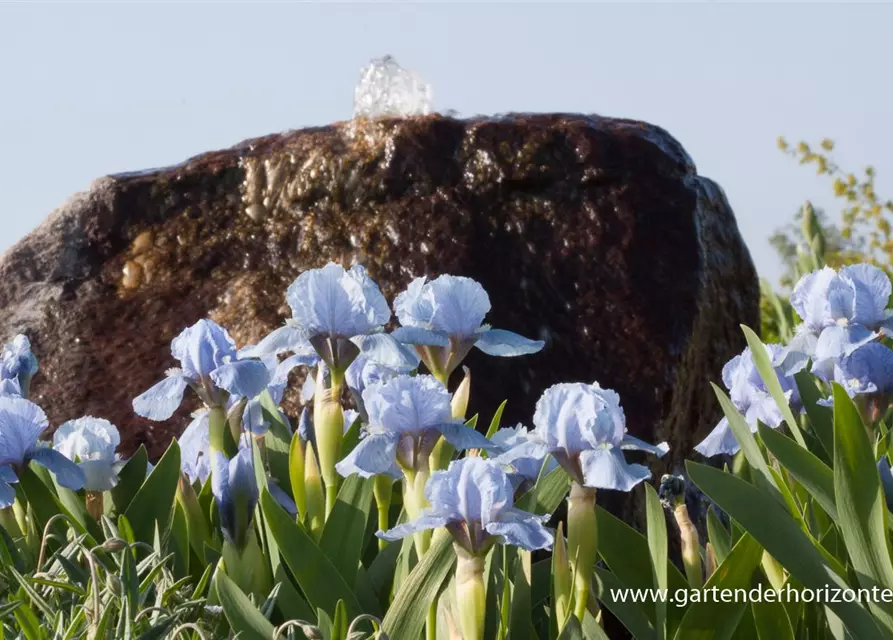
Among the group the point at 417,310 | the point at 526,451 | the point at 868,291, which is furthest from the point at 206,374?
the point at 868,291

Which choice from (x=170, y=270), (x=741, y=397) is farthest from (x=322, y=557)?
(x=170, y=270)

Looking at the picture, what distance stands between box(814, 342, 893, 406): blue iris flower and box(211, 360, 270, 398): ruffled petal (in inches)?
45.3

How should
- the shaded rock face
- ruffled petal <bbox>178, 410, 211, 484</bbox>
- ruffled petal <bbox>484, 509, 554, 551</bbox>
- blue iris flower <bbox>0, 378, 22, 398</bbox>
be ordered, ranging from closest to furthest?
ruffled petal <bbox>484, 509, 554, 551</bbox> < ruffled petal <bbox>178, 410, 211, 484</bbox> < blue iris flower <bbox>0, 378, 22, 398</bbox> < the shaded rock face

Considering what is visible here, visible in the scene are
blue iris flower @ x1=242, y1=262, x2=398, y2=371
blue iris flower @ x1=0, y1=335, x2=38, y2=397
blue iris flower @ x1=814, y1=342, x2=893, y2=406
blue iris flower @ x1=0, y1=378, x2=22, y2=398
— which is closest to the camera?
blue iris flower @ x1=242, y1=262, x2=398, y2=371

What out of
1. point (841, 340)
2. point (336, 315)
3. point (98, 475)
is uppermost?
point (336, 315)

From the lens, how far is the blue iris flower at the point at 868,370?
7.20ft

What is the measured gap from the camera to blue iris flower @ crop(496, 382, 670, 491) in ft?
5.24

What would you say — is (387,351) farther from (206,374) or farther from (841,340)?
(841,340)

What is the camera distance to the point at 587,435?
1.62 meters

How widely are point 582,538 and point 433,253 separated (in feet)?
6.58

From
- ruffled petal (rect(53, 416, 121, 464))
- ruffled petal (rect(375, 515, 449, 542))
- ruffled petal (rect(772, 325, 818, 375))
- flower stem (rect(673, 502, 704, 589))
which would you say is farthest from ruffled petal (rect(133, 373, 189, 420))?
ruffled petal (rect(772, 325, 818, 375))

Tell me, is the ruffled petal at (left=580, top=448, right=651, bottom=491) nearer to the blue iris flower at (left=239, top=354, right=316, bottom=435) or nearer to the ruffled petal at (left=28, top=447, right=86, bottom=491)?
the blue iris flower at (left=239, top=354, right=316, bottom=435)

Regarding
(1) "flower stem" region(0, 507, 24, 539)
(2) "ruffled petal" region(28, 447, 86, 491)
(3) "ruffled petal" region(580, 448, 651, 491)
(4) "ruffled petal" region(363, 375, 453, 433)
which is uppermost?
(4) "ruffled petal" region(363, 375, 453, 433)

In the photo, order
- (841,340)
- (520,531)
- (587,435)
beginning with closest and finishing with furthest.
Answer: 1. (520,531)
2. (587,435)
3. (841,340)
